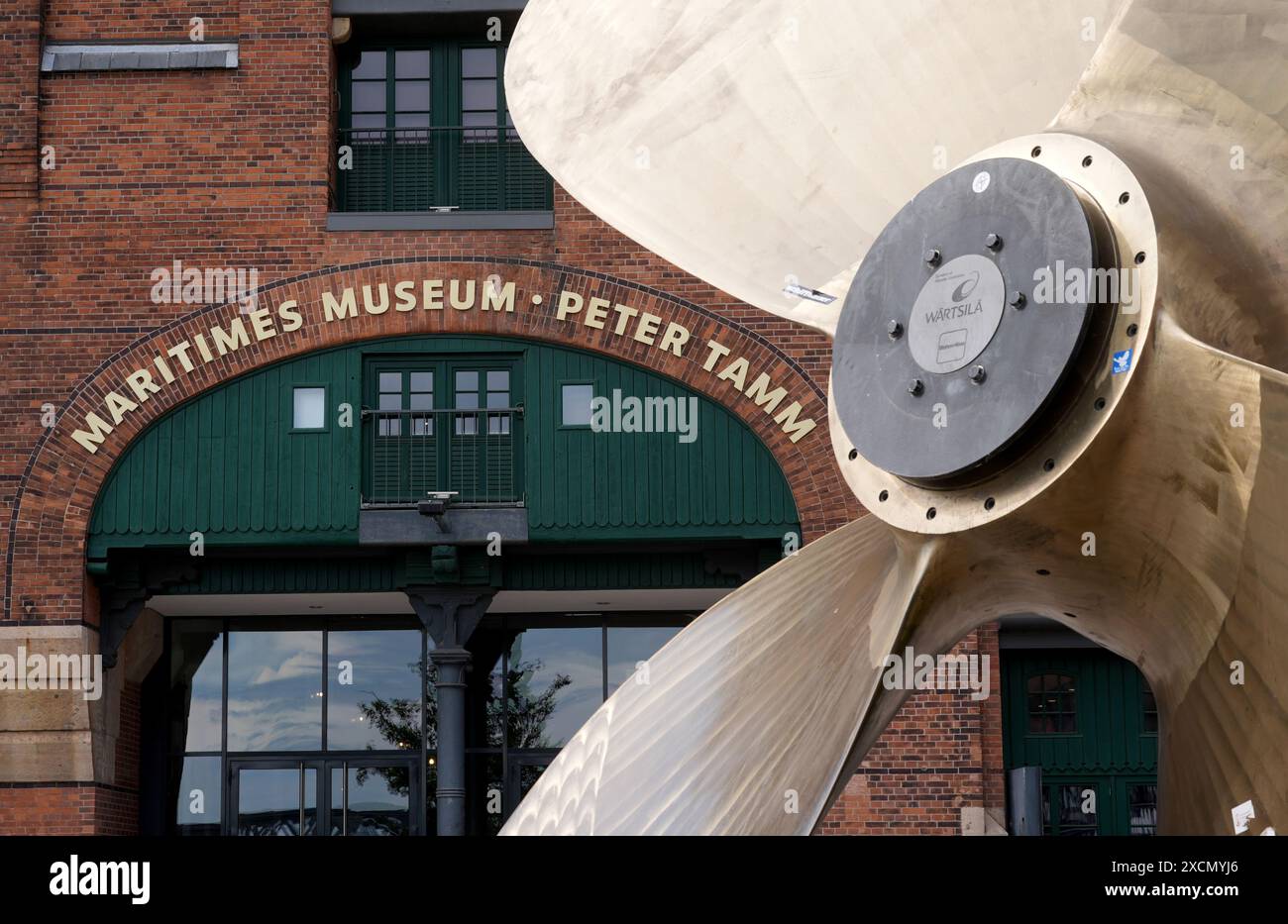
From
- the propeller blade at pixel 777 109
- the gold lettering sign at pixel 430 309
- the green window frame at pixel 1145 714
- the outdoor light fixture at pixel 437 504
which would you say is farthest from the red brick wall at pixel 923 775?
the propeller blade at pixel 777 109

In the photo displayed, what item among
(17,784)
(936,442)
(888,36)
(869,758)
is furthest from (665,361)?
(936,442)

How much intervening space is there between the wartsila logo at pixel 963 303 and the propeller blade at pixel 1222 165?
497mm

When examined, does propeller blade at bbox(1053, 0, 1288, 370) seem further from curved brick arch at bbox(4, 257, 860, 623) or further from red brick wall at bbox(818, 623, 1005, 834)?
red brick wall at bbox(818, 623, 1005, 834)

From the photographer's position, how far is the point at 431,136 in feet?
67.7

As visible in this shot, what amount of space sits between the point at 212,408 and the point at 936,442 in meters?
15.7

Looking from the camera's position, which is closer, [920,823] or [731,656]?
[731,656]

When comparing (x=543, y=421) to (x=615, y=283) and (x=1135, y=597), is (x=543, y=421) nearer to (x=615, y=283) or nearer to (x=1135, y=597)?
(x=615, y=283)

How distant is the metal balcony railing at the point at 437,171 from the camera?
20.4 meters

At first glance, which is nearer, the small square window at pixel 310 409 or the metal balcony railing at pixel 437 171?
the small square window at pixel 310 409

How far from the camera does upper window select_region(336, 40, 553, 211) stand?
20.4 metres

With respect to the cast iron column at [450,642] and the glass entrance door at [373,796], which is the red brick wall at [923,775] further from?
the glass entrance door at [373,796]

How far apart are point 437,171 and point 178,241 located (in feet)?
10.0

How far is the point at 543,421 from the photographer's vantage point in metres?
19.5

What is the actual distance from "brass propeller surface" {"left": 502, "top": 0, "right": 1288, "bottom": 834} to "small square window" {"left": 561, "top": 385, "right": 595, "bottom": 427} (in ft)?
41.2
